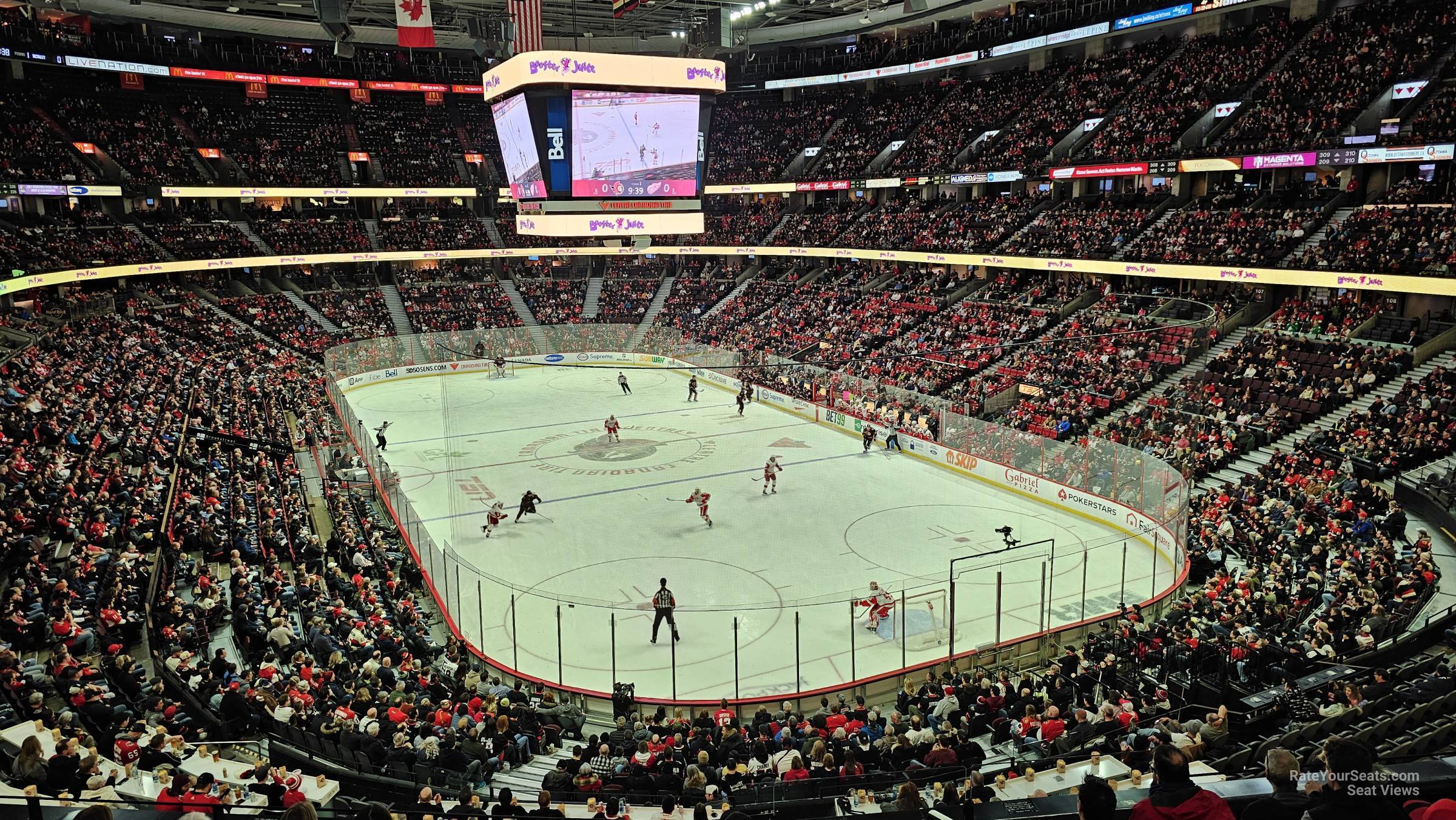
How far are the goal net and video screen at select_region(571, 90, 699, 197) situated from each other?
13.7 metres

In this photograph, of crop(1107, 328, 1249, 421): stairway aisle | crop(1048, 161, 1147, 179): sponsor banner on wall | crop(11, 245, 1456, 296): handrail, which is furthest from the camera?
crop(1048, 161, 1147, 179): sponsor banner on wall

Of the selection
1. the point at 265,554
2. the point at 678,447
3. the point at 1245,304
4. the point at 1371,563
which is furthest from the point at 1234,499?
the point at 265,554

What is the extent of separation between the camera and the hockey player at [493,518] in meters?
22.8

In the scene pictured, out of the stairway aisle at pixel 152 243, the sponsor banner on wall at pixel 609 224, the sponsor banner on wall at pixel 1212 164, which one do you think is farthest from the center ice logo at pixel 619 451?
the stairway aisle at pixel 152 243

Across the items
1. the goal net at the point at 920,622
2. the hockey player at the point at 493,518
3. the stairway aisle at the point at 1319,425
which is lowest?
the hockey player at the point at 493,518

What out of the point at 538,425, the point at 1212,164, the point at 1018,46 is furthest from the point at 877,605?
the point at 1018,46

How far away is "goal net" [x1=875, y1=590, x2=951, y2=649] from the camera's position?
15609 millimetres

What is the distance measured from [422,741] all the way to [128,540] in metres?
9.37

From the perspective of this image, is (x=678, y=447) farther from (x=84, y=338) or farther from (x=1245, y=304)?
(x=84, y=338)

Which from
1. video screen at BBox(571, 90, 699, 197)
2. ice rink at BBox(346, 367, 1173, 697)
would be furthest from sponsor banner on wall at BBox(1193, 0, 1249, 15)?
video screen at BBox(571, 90, 699, 197)

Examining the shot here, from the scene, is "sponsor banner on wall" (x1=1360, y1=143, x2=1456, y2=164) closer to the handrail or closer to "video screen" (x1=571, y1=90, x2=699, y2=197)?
the handrail

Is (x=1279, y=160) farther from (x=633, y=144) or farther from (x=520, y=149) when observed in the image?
(x=520, y=149)

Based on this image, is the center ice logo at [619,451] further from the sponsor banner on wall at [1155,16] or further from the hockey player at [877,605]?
the sponsor banner on wall at [1155,16]

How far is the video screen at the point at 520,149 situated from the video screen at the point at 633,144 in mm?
965
